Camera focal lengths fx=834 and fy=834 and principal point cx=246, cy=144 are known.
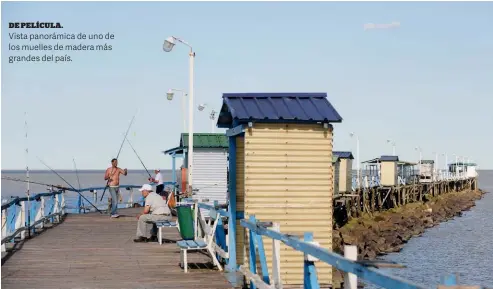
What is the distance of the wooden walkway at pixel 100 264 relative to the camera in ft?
42.2

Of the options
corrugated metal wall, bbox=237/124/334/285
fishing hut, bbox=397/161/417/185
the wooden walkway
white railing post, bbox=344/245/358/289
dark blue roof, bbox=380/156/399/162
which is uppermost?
dark blue roof, bbox=380/156/399/162

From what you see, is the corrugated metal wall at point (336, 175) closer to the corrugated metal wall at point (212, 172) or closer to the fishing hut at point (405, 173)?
the corrugated metal wall at point (212, 172)

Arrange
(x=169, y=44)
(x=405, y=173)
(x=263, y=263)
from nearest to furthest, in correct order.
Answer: (x=263, y=263), (x=169, y=44), (x=405, y=173)

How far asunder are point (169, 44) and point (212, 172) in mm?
7844

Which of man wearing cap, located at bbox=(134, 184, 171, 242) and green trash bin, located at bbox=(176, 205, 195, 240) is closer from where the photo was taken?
green trash bin, located at bbox=(176, 205, 195, 240)

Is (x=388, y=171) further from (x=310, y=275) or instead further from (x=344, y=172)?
(x=310, y=275)

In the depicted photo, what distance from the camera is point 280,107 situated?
12422mm

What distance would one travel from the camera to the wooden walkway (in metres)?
12.9


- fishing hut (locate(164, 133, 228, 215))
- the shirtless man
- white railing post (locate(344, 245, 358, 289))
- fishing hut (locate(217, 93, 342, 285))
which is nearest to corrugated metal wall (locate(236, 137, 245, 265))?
fishing hut (locate(217, 93, 342, 285))

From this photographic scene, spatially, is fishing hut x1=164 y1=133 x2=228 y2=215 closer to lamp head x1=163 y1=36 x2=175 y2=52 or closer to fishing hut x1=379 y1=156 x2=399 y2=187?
lamp head x1=163 y1=36 x2=175 y2=52

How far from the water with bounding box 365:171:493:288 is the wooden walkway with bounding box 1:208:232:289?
8.26m

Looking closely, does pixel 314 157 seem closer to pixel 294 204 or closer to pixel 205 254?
pixel 294 204

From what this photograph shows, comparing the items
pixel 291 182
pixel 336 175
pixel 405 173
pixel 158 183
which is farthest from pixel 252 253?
pixel 405 173

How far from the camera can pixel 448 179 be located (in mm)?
92562
